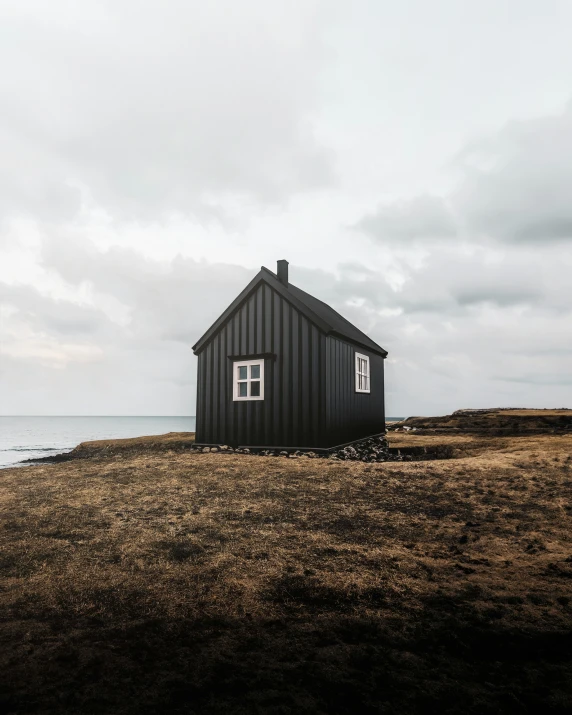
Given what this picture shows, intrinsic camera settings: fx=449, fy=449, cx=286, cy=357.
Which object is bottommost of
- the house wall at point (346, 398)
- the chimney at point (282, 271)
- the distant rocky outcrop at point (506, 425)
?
the distant rocky outcrop at point (506, 425)

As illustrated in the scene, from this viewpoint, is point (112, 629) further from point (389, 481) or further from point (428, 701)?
point (389, 481)

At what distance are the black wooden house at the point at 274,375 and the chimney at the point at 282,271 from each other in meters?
0.04

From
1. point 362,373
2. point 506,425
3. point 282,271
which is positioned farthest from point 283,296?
point 506,425

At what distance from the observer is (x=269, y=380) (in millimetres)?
17188

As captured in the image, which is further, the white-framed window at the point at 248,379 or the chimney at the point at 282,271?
the chimney at the point at 282,271

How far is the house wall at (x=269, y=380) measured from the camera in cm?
1636

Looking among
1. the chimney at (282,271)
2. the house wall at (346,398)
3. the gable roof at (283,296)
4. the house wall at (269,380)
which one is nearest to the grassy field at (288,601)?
the house wall at (269,380)

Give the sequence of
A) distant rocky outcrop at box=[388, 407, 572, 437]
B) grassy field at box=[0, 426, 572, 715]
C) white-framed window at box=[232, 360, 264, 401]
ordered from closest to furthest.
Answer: grassy field at box=[0, 426, 572, 715], white-framed window at box=[232, 360, 264, 401], distant rocky outcrop at box=[388, 407, 572, 437]

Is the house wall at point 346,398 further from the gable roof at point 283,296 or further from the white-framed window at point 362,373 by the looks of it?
the gable roof at point 283,296

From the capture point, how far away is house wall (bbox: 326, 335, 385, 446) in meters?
16.8

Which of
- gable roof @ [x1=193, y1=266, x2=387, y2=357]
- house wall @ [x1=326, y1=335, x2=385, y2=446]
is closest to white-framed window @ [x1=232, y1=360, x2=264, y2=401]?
gable roof @ [x1=193, y1=266, x2=387, y2=357]

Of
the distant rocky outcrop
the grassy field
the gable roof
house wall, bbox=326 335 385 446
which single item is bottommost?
the grassy field

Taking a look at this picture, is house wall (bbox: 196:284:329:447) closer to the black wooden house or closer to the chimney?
the black wooden house

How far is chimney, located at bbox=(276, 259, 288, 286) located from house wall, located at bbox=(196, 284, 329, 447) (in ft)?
5.74
